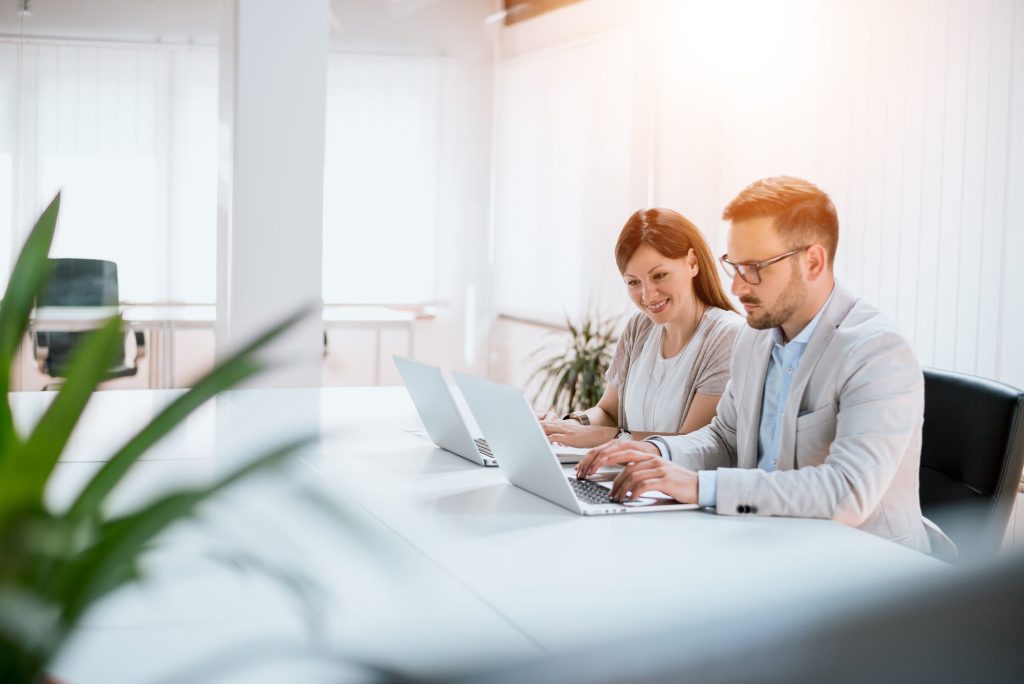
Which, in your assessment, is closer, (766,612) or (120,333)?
(766,612)

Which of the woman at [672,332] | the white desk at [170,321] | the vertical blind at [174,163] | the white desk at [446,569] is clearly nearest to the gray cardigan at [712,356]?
the woman at [672,332]

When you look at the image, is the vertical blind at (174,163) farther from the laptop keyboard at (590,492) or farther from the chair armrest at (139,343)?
the laptop keyboard at (590,492)

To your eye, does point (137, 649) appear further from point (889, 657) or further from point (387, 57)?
point (387, 57)

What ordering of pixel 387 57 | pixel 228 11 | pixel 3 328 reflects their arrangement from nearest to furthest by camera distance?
pixel 3 328 → pixel 228 11 → pixel 387 57

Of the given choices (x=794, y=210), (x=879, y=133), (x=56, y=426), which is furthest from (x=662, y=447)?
(x=879, y=133)

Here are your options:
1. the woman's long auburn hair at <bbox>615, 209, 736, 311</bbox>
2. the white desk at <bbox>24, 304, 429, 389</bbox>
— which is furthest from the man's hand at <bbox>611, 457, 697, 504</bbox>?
the white desk at <bbox>24, 304, 429, 389</bbox>

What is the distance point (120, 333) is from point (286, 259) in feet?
13.5

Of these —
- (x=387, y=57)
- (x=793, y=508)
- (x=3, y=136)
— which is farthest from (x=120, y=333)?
(x=387, y=57)

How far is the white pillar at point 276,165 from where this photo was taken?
459 centimetres

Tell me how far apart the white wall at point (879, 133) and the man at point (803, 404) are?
59.6 inches

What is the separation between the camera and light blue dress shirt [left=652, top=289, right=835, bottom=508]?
222 cm

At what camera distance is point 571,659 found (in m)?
0.26

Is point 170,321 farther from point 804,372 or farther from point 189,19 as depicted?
point 804,372

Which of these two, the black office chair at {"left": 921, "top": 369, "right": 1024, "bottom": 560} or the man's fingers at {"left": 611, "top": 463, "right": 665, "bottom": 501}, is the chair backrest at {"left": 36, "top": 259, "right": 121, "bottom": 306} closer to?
the man's fingers at {"left": 611, "top": 463, "right": 665, "bottom": 501}
